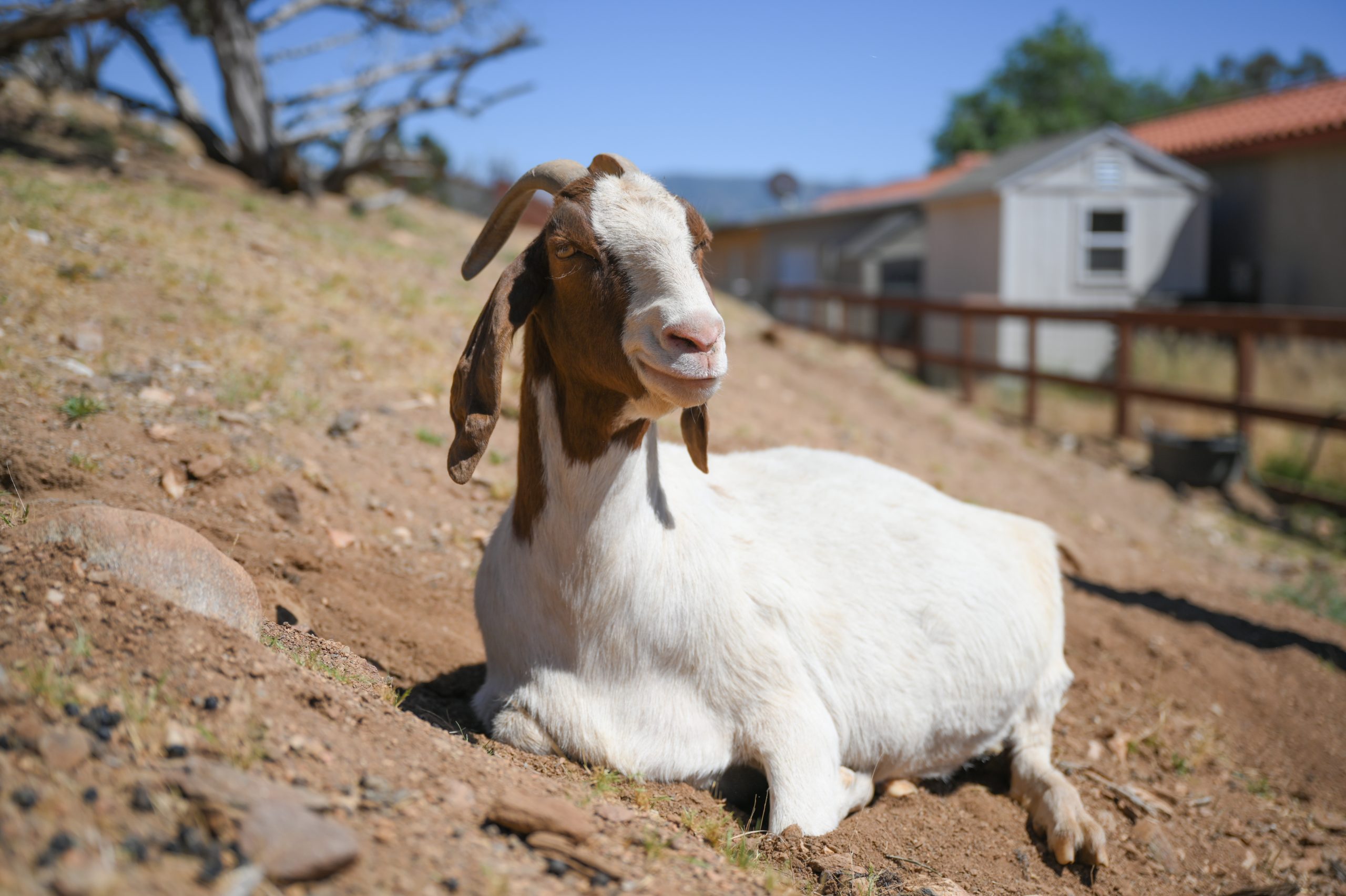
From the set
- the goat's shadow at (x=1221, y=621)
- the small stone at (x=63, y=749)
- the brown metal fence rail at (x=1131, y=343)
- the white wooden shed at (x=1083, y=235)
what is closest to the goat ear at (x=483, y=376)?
the small stone at (x=63, y=749)

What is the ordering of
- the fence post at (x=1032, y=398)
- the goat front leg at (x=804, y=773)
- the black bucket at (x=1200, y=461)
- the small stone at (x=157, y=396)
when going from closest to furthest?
1. the goat front leg at (x=804, y=773)
2. the small stone at (x=157, y=396)
3. the black bucket at (x=1200, y=461)
4. the fence post at (x=1032, y=398)

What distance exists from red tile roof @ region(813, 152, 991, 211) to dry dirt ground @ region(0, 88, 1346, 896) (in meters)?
18.6

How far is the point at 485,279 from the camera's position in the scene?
32.3 feet

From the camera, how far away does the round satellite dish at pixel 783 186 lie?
29625 mm

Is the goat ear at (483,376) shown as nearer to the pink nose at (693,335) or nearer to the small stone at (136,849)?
the pink nose at (693,335)

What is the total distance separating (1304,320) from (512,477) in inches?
307

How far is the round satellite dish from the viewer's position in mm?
29625

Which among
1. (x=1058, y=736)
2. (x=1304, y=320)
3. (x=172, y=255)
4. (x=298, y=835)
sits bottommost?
(x=1058, y=736)

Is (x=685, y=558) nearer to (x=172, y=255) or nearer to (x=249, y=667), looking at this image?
(x=249, y=667)

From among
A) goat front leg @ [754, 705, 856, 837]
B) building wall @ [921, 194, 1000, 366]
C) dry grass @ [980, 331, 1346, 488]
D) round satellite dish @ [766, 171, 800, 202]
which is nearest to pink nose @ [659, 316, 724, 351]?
goat front leg @ [754, 705, 856, 837]

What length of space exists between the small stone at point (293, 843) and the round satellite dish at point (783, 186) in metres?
29.7

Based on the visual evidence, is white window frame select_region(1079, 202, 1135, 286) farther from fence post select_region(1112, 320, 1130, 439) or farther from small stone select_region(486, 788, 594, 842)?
small stone select_region(486, 788, 594, 842)

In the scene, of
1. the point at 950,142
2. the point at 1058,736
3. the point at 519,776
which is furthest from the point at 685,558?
the point at 950,142

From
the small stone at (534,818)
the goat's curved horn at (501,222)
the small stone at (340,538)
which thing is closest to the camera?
the small stone at (534,818)
